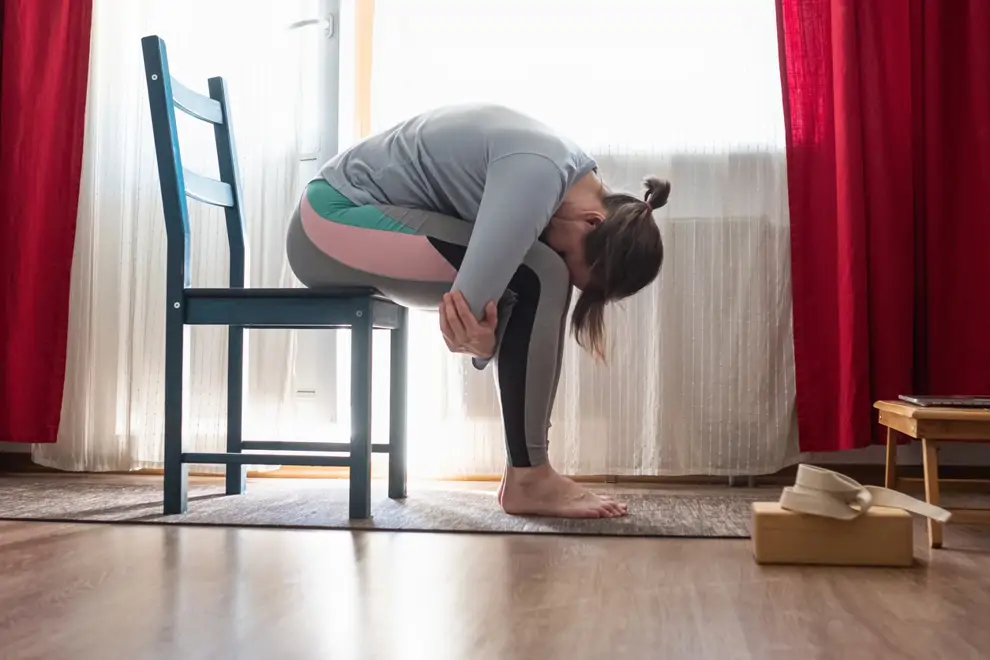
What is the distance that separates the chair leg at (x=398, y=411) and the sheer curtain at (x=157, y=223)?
48cm

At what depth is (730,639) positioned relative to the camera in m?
0.90

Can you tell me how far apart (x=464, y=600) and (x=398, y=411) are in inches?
35.9

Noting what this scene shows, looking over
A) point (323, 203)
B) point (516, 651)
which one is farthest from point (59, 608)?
point (323, 203)

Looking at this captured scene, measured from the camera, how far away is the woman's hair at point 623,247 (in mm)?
1655

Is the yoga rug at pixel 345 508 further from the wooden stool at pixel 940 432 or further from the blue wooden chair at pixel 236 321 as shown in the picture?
Answer: the wooden stool at pixel 940 432

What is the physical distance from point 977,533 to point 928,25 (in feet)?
3.80

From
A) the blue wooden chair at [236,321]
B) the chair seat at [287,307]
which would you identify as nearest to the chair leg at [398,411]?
the blue wooden chair at [236,321]

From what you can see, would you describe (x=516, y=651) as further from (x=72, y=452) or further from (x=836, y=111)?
(x=72, y=452)

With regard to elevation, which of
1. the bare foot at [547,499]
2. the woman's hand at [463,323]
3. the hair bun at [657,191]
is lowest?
the bare foot at [547,499]

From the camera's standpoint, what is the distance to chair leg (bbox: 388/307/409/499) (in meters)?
1.92

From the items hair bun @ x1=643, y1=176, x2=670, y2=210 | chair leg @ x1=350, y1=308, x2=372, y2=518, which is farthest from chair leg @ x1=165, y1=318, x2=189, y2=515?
hair bun @ x1=643, y1=176, x2=670, y2=210

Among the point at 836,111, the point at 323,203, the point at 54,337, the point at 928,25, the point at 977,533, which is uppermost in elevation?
the point at 928,25

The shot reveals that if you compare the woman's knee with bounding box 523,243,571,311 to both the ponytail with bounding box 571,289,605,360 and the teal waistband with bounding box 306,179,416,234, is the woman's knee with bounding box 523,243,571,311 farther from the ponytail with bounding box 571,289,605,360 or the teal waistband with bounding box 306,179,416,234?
the teal waistband with bounding box 306,179,416,234

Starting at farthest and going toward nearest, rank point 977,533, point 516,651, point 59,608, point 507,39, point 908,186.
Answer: point 507,39 → point 908,186 → point 977,533 → point 59,608 → point 516,651
